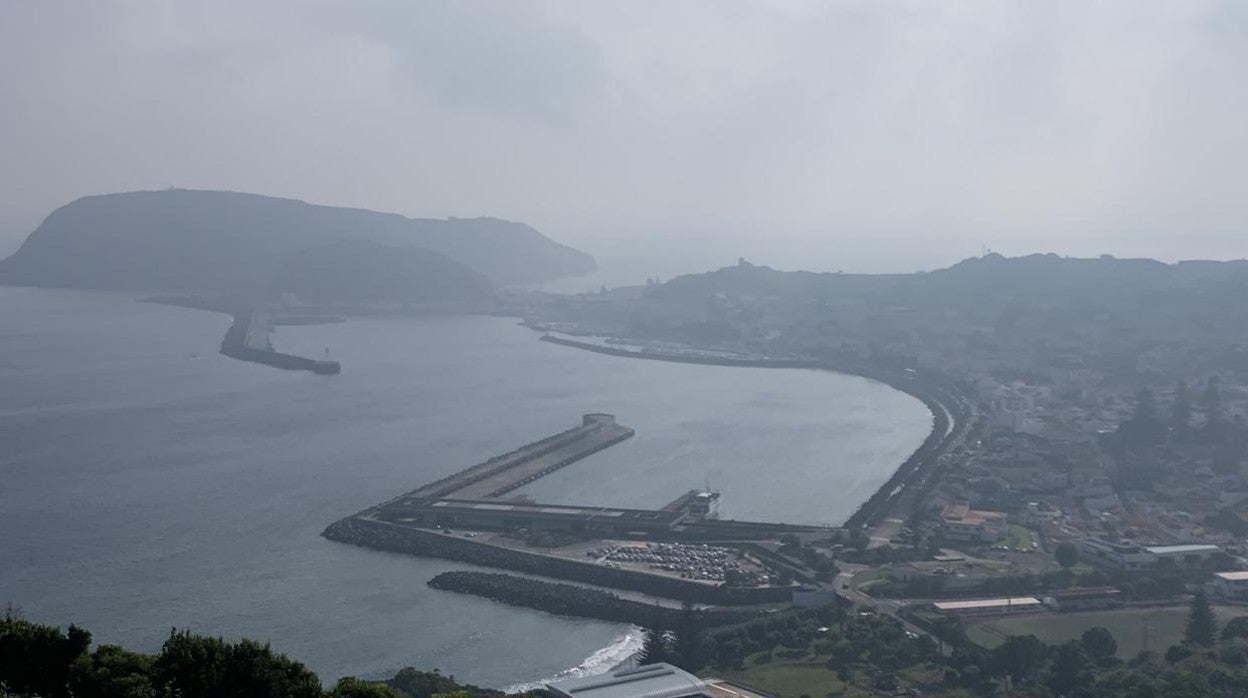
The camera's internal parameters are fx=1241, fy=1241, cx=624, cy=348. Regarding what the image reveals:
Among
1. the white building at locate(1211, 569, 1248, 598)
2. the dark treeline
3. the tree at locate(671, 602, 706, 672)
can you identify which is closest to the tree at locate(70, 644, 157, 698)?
the dark treeline

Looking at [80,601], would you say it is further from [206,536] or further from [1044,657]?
[1044,657]

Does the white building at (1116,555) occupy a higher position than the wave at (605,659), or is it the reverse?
the white building at (1116,555)

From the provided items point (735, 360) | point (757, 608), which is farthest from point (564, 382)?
point (757, 608)

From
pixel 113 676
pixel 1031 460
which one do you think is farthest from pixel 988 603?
pixel 113 676

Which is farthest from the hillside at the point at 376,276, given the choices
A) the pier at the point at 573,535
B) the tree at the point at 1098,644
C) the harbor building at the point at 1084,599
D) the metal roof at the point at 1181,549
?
the tree at the point at 1098,644

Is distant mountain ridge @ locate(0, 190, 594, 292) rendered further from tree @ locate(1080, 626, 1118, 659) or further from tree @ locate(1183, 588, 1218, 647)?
tree @ locate(1080, 626, 1118, 659)

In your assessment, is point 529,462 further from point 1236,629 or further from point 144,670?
point 144,670

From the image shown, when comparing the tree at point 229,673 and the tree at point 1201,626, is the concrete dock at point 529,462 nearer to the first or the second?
the tree at point 1201,626

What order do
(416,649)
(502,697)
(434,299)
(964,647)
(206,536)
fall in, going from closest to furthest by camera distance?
(502,697)
(964,647)
(416,649)
(206,536)
(434,299)
